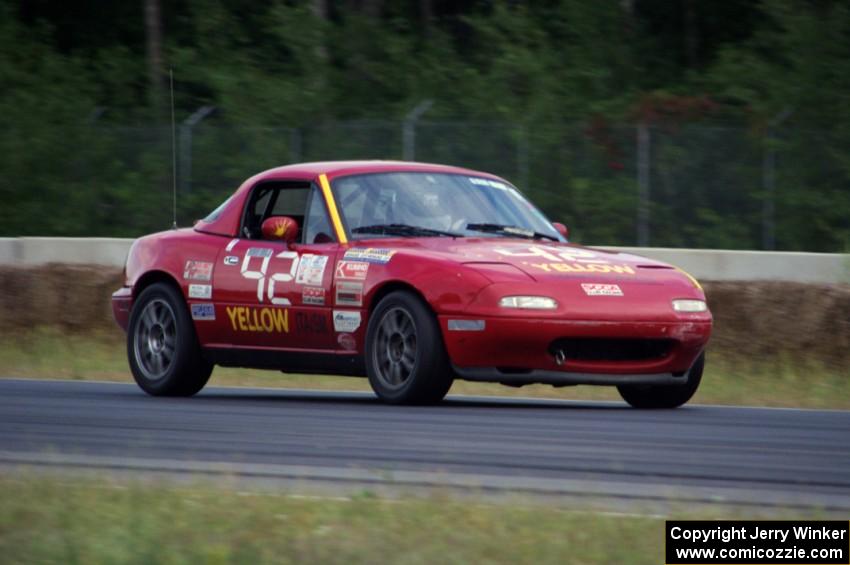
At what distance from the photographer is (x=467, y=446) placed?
8.12 metres

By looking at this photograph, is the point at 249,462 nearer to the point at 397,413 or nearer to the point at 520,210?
the point at 397,413

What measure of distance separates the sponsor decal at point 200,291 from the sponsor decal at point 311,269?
0.83 m

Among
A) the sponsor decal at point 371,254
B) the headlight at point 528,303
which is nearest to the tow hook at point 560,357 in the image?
the headlight at point 528,303

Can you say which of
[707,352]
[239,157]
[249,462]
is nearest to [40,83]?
[239,157]

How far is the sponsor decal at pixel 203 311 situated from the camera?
456 inches

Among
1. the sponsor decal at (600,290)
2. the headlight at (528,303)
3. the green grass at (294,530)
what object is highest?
the sponsor decal at (600,290)

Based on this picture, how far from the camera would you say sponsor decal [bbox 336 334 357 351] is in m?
10.7

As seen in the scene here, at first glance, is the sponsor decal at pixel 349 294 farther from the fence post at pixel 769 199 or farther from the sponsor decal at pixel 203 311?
the fence post at pixel 769 199

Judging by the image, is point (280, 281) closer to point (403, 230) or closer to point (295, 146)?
point (403, 230)

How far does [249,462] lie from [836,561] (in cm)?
318

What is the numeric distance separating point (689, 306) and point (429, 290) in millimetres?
1544

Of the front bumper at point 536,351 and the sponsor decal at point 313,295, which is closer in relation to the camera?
the front bumper at point 536,351

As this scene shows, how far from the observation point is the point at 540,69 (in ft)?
85.5

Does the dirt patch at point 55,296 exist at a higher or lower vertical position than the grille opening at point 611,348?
lower
